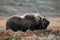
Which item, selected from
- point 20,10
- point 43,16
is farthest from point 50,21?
point 20,10

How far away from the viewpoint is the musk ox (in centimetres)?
738

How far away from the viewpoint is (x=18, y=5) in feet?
24.7

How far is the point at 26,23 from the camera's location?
743 cm

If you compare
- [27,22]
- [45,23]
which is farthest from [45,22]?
[27,22]

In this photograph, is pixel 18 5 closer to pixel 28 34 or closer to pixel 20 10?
pixel 20 10

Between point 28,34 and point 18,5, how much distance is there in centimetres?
81

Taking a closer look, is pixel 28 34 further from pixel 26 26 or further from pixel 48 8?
pixel 48 8

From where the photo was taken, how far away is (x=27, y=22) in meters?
7.43

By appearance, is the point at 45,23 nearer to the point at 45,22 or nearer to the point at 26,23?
the point at 45,22

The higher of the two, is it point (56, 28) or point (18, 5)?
point (18, 5)

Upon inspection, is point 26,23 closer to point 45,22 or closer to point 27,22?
point 27,22

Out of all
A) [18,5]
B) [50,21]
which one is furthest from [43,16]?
[18,5]

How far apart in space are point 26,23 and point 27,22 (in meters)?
0.03

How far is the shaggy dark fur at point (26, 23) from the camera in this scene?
7378 millimetres
